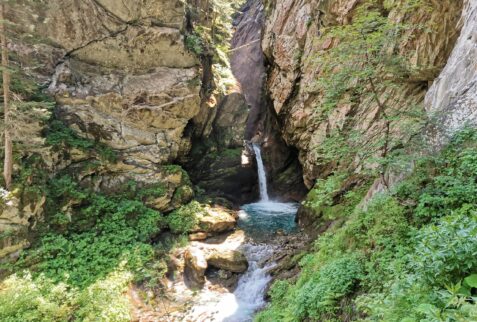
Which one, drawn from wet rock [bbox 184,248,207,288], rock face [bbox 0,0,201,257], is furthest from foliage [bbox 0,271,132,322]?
rock face [bbox 0,0,201,257]

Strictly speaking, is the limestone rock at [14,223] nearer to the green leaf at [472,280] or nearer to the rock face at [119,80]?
the rock face at [119,80]

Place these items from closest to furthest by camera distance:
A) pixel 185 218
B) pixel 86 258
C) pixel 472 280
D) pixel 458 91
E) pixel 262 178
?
pixel 472 280
pixel 458 91
pixel 86 258
pixel 185 218
pixel 262 178

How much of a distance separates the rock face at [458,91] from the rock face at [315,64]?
7.40 ft

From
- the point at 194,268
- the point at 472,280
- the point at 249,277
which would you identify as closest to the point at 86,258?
→ the point at 194,268

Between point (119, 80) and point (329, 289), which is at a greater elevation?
point (119, 80)

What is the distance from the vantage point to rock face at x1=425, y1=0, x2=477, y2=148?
544 cm

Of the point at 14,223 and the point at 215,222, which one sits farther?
the point at 215,222

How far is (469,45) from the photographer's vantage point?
6352 millimetres

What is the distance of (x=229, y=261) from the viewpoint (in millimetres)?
12047

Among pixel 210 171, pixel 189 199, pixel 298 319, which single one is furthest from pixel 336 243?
pixel 210 171

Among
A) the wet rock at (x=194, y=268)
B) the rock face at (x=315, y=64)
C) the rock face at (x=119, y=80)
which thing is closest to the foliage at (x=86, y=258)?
the wet rock at (x=194, y=268)

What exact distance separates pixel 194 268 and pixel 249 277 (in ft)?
7.69

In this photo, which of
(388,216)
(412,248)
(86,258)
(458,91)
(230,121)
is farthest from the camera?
(230,121)

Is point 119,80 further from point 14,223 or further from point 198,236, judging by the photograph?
point 198,236
